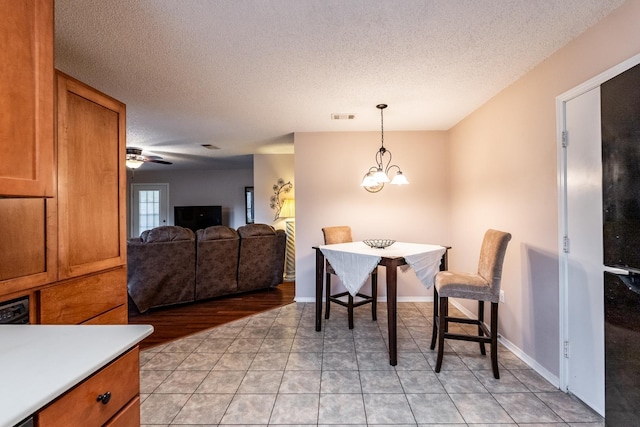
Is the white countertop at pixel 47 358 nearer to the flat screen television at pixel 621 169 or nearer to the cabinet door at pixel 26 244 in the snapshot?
the cabinet door at pixel 26 244

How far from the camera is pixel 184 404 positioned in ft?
6.15

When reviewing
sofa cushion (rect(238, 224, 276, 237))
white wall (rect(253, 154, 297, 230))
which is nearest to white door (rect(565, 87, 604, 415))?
sofa cushion (rect(238, 224, 276, 237))

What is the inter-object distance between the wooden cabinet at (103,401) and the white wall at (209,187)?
6.76 metres

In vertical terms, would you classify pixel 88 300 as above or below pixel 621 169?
below

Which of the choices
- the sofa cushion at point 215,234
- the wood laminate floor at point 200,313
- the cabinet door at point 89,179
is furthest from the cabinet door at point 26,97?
the sofa cushion at point 215,234

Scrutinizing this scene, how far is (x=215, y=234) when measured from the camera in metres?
4.06

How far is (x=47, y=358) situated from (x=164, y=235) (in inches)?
124

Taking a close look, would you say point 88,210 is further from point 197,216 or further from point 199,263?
point 197,216

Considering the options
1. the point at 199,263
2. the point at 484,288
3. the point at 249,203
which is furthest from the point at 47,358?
the point at 249,203

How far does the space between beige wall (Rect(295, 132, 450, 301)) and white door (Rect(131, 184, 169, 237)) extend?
5.29 meters

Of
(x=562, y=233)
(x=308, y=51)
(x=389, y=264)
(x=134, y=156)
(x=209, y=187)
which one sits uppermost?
(x=308, y=51)

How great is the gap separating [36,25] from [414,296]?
4056 millimetres

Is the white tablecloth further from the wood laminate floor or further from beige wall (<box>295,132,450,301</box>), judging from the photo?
the wood laminate floor

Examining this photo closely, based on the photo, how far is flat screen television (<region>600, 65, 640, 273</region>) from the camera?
4.51 feet
